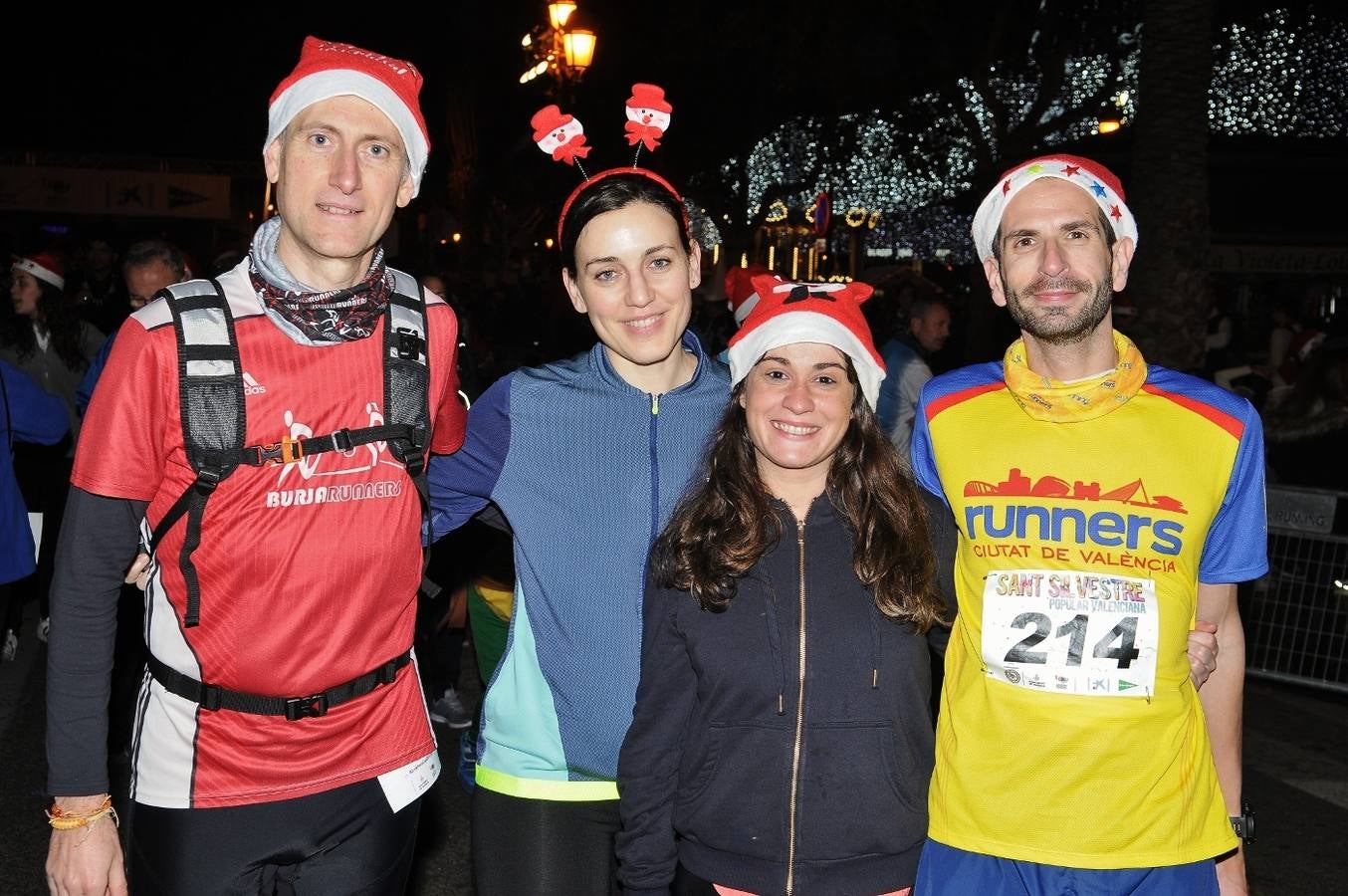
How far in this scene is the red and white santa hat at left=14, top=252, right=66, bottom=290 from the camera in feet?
26.0

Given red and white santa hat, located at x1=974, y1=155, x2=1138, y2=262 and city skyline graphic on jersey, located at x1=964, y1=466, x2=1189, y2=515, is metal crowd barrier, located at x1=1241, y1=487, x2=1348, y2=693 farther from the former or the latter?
city skyline graphic on jersey, located at x1=964, y1=466, x2=1189, y2=515

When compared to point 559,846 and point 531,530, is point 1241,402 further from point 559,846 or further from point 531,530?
point 559,846

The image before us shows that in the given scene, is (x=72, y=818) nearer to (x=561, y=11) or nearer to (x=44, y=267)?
(x=44, y=267)

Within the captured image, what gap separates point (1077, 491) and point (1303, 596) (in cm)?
501

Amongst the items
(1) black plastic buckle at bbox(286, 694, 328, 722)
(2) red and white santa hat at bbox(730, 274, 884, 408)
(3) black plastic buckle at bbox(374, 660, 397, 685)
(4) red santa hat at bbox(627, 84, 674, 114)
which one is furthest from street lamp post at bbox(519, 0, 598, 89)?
(1) black plastic buckle at bbox(286, 694, 328, 722)

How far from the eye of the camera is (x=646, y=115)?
3.83m

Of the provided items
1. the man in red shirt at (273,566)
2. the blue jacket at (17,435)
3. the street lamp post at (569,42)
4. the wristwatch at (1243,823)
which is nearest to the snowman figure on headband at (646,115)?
the man in red shirt at (273,566)

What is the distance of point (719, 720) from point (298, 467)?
1.10m

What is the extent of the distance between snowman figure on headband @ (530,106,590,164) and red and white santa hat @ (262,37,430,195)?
693 millimetres

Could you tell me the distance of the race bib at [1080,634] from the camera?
2.97 meters

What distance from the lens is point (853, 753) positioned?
9.51ft

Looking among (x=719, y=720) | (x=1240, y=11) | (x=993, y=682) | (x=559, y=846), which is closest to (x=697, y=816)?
(x=719, y=720)

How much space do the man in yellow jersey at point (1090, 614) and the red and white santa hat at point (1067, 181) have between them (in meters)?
0.09

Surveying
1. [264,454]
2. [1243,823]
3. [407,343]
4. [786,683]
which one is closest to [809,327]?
[786,683]
